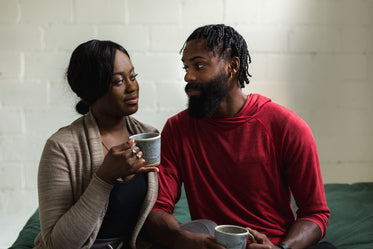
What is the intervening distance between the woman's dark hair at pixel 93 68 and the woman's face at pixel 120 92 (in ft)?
0.05

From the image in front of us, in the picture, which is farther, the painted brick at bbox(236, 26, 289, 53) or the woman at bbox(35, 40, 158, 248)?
the painted brick at bbox(236, 26, 289, 53)

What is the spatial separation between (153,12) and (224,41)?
928 millimetres

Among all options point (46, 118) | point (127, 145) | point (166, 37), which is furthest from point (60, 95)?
point (127, 145)

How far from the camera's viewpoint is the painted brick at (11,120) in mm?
2234

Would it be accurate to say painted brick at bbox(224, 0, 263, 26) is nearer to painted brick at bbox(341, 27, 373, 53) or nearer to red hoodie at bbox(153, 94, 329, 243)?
painted brick at bbox(341, 27, 373, 53)

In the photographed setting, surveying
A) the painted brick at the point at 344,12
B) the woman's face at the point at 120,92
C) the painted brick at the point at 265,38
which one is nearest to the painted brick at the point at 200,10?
the painted brick at the point at 265,38

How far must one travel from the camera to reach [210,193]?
1369 millimetres

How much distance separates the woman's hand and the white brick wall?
1.18 metres

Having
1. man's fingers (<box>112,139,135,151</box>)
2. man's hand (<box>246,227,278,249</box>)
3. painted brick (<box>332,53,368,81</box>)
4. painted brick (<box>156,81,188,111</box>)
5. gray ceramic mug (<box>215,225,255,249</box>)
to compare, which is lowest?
man's hand (<box>246,227,278,249</box>)

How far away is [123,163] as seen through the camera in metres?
1.09

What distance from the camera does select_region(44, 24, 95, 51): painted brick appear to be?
219 centimetres

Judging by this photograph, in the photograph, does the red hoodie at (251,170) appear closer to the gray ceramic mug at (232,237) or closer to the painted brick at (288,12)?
the gray ceramic mug at (232,237)

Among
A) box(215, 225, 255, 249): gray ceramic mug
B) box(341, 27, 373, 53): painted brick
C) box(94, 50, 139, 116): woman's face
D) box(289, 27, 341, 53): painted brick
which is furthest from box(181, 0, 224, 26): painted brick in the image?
box(215, 225, 255, 249): gray ceramic mug

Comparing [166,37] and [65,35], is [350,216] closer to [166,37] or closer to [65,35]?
[166,37]
